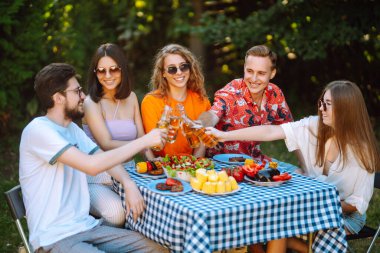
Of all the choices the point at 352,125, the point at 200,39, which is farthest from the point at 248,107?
the point at 200,39

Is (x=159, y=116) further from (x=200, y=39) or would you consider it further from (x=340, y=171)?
(x=200, y=39)

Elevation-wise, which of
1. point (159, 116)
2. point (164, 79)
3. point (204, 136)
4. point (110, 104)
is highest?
point (164, 79)

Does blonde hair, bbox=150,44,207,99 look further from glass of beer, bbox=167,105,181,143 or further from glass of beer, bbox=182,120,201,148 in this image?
glass of beer, bbox=167,105,181,143

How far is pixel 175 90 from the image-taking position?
4.79m

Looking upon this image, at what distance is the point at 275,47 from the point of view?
8.61 metres

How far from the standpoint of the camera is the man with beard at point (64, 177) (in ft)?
11.2

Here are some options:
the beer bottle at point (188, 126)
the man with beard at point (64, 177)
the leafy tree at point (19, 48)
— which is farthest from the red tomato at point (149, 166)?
the leafy tree at point (19, 48)

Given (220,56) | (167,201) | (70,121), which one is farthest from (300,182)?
(220,56)

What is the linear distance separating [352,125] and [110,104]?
1.95 m

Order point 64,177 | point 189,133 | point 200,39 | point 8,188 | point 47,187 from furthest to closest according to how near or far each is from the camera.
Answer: point 200,39, point 8,188, point 189,133, point 64,177, point 47,187

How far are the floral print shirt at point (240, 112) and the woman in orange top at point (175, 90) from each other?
0.18m

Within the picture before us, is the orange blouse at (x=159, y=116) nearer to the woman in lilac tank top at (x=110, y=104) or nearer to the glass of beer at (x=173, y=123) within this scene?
the woman in lilac tank top at (x=110, y=104)

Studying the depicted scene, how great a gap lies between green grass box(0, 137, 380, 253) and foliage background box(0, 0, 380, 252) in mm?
26

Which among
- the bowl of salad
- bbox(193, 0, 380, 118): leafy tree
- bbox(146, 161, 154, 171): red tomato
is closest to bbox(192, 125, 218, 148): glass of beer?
the bowl of salad
